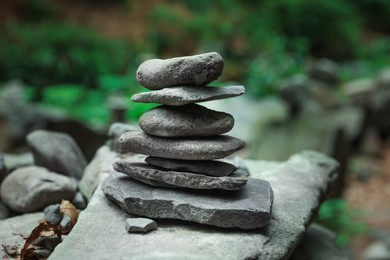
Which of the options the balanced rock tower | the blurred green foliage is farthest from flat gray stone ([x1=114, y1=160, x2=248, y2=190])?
the blurred green foliage

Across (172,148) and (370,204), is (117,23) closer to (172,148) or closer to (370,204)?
(370,204)

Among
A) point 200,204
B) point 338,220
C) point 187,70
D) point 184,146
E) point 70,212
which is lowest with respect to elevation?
point 338,220

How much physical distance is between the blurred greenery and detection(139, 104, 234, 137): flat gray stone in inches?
167

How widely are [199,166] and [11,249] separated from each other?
1152 mm

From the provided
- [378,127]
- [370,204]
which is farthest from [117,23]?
[370,204]

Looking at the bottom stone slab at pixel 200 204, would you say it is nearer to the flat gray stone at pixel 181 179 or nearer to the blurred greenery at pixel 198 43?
the flat gray stone at pixel 181 179

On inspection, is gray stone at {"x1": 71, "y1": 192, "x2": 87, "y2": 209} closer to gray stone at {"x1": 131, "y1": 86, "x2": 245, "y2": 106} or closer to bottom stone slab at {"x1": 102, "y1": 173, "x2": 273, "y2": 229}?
bottom stone slab at {"x1": 102, "y1": 173, "x2": 273, "y2": 229}

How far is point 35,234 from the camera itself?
2688mm

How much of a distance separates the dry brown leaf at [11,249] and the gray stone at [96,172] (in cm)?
71

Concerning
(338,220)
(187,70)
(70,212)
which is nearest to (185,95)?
(187,70)

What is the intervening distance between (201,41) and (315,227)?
7.24 m

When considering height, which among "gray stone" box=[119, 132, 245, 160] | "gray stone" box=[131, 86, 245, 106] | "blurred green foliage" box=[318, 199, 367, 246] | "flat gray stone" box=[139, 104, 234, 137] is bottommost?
"blurred green foliage" box=[318, 199, 367, 246]

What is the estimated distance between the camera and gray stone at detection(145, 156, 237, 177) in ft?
8.87

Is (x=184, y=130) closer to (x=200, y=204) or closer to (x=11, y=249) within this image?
(x=200, y=204)
